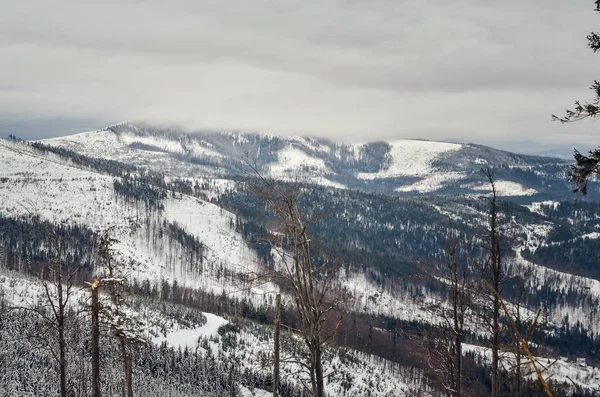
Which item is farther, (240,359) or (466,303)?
(240,359)

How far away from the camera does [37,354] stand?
237 ft

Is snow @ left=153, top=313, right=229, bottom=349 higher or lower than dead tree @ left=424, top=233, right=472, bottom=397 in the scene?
lower

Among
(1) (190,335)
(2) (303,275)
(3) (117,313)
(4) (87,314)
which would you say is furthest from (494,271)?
(1) (190,335)

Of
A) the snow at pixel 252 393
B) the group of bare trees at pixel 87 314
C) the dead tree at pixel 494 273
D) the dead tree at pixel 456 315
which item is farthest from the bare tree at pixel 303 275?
the snow at pixel 252 393

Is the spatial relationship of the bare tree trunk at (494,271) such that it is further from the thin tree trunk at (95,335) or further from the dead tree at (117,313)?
the thin tree trunk at (95,335)

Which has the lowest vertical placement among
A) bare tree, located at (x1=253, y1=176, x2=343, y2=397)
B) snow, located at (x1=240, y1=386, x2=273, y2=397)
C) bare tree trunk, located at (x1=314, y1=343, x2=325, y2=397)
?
snow, located at (x1=240, y1=386, x2=273, y2=397)

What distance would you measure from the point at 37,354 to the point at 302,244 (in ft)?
272

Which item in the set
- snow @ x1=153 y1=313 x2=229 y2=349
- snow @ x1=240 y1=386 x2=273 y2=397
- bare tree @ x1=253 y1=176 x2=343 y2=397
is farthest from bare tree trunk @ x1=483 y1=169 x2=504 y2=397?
snow @ x1=153 y1=313 x2=229 y2=349

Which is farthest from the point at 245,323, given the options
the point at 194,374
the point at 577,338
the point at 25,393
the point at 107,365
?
the point at 577,338

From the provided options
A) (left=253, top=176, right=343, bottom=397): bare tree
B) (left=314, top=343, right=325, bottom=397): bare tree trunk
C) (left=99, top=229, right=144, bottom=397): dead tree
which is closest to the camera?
(left=253, top=176, right=343, bottom=397): bare tree

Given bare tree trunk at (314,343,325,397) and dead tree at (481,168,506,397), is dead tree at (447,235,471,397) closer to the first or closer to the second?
dead tree at (481,168,506,397)

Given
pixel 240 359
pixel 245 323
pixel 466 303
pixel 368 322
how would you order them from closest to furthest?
1. pixel 466 303
2. pixel 240 359
3. pixel 245 323
4. pixel 368 322

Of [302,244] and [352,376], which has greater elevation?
[302,244]

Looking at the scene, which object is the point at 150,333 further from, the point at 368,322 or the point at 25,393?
the point at 368,322
